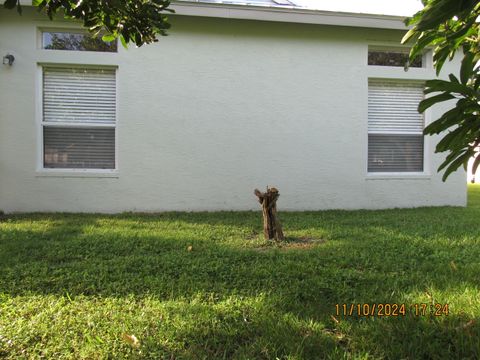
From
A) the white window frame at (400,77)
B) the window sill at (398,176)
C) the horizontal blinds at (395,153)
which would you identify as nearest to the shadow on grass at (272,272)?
the window sill at (398,176)

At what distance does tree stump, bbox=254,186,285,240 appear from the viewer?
14.9 feet

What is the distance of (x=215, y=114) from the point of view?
6.86 metres

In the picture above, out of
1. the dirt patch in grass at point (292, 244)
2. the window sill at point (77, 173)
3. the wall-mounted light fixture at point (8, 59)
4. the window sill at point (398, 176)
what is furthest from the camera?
the window sill at point (398, 176)

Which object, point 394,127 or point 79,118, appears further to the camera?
point 394,127

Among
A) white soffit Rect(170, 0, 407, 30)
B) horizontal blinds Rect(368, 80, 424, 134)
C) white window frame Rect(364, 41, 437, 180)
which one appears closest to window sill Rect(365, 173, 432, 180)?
white window frame Rect(364, 41, 437, 180)

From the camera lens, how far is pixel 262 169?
702 cm

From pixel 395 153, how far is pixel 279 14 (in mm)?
3517

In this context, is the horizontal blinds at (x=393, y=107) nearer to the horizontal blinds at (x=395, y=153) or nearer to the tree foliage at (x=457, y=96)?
the horizontal blinds at (x=395, y=153)

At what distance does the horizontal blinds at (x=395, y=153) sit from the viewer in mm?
7441

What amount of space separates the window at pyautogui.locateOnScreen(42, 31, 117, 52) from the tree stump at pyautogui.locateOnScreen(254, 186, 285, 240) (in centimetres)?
418

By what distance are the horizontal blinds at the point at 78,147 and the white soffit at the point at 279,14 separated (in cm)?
258

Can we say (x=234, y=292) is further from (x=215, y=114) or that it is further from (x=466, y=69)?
(x=215, y=114)
